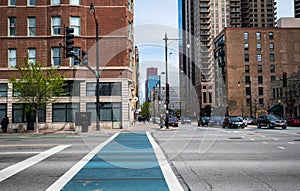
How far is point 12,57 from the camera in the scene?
34.6m

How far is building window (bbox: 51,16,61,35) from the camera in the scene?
34.4 m

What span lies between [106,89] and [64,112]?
5.01 metres

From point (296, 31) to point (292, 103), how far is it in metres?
45.7

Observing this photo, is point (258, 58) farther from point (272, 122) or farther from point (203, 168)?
point (203, 168)

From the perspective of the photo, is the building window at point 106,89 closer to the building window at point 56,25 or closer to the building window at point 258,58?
the building window at point 56,25

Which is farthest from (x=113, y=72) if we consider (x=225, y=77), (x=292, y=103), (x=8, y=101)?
(x=225, y=77)

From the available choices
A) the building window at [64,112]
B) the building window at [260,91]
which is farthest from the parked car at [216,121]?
the building window at [260,91]

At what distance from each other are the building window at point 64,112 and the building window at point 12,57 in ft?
21.2

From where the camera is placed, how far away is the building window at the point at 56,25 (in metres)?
34.4

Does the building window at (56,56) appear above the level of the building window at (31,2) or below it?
below

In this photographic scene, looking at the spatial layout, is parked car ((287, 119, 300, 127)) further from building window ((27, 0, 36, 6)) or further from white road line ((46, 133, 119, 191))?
white road line ((46, 133, 119, 191))

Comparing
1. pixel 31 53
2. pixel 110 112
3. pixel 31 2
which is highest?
pixel 31 2

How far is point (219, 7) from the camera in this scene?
13900cm

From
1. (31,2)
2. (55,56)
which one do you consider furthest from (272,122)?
(31,2)
